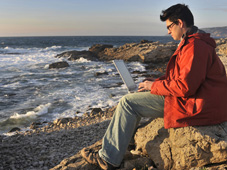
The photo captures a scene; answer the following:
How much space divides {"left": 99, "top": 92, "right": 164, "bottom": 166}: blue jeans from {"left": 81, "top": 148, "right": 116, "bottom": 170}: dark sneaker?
6 centimetres

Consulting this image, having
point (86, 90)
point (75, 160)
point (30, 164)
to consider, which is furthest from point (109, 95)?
point (75, 160)

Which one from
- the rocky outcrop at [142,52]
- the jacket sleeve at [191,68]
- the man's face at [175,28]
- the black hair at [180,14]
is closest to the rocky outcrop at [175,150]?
the jacket sleeve at [191,68]

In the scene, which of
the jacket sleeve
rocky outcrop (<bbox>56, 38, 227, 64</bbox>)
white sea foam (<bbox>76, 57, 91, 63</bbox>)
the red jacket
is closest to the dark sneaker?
the red jacket

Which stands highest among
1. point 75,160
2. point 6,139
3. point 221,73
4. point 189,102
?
point 221,73

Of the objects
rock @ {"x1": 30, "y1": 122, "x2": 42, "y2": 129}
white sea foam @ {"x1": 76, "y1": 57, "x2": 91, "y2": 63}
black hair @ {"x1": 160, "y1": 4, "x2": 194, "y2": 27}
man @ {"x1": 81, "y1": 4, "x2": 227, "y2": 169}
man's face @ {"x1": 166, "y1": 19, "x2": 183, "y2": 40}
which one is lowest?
rock @ {"x1": 30, "y1": 122, "x2": 42, "y2": 129}

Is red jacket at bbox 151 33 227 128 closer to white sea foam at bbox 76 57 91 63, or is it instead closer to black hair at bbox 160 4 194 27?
black hair at bbox 160 4 194 27

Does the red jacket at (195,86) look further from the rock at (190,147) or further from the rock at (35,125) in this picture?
the rock at (35,125)

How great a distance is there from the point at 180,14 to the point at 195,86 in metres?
0.86

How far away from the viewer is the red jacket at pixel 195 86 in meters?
2.32

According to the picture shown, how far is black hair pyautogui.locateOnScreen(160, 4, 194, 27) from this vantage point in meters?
2.55

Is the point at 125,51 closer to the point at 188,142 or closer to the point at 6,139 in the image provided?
the point at 6,139

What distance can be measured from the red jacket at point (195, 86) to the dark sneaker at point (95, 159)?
36.0 inches

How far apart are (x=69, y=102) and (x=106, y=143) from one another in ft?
25.1

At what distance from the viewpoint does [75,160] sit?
3244 mm
